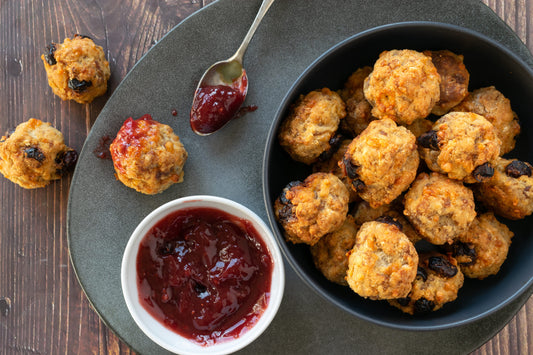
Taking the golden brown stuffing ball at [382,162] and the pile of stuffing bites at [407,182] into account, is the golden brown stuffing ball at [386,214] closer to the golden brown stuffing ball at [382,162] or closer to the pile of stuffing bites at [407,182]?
the pile of stuffing bites at [407,182]

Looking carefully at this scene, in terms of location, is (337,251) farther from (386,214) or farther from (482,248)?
(482,248)

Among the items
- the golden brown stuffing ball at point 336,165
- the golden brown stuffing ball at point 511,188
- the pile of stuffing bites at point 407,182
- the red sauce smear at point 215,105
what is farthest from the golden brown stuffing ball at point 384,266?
the red sauce smear at point 215,105

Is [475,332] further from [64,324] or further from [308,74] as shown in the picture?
[64,324]

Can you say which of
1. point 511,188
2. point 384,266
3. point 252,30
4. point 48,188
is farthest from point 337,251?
point 48,188

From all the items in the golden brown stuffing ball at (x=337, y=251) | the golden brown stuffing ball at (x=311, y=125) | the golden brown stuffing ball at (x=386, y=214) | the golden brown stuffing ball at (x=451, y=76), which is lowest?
the golden brown stuffing ball at (x=337, y=251)

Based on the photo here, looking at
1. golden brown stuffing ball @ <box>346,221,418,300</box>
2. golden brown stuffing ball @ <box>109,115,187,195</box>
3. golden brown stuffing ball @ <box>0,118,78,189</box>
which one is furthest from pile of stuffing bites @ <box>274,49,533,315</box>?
golden brown stuffing ball @ <box>0,118,78,189</box>

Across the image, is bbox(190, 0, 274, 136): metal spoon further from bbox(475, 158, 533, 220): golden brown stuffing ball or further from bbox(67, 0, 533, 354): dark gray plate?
bbox(475, 158, 533, 220): golden brown stuffing ball
